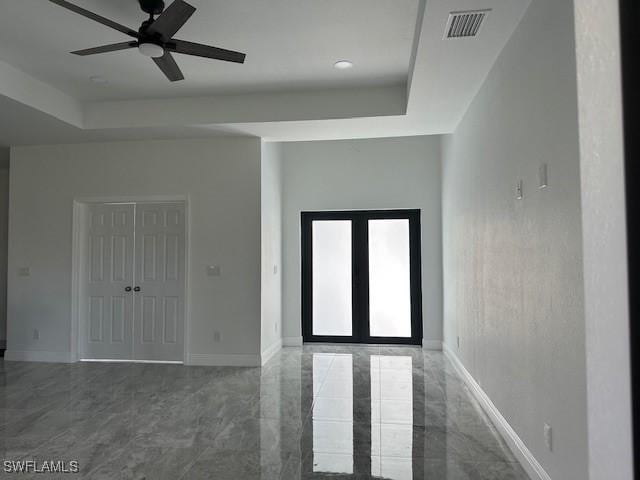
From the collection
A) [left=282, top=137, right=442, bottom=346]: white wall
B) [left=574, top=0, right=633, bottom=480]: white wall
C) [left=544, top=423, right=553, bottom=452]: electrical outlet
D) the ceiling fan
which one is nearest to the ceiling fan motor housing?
the ceiling fan

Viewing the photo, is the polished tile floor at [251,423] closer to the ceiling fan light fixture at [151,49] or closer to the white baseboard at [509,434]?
the white baseboard at [509,434]

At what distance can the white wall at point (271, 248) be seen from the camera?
5.55 meters

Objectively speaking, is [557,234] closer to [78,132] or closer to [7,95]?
[7,95]

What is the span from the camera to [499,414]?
3.26m

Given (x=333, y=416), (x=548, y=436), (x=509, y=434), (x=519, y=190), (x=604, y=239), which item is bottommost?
(x=333, y=416)

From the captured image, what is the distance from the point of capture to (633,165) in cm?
53

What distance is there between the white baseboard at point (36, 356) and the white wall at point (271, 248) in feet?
8.37

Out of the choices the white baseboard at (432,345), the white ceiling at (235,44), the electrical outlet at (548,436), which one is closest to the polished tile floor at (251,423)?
the electrical outlet at (548,436)

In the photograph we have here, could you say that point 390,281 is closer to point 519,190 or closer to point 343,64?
point 343,64

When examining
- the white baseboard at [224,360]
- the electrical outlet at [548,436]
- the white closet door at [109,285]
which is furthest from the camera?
the white closet door at [109,285]

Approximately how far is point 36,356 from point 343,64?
5.23m

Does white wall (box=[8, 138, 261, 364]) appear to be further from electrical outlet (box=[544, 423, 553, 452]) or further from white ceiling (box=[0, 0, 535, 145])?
electrical outlet (box=[544, 423, 553, 452])

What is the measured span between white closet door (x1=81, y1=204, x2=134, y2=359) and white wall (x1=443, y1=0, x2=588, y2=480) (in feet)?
13.8

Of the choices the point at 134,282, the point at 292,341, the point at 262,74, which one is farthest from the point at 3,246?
the point at 262,74
